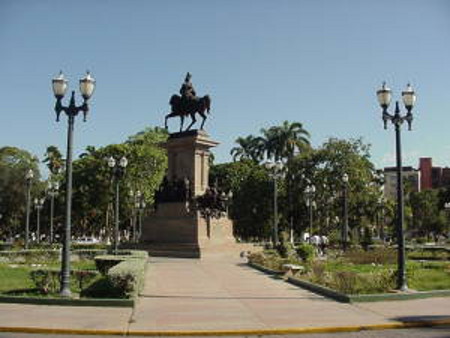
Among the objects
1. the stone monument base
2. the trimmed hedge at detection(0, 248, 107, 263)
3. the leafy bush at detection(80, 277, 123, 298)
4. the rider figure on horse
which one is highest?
the rider figure on horse

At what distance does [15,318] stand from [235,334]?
15.9ft

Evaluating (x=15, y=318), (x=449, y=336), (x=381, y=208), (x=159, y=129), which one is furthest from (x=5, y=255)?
(x=159, y=129)

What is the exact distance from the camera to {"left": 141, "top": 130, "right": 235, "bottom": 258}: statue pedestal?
35562 millimetres

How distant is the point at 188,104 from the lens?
134 feet

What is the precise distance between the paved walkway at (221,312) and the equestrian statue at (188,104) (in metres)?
22.4

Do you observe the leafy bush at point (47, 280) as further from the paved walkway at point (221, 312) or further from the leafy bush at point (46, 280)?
the paved walkway at point (221, 312)

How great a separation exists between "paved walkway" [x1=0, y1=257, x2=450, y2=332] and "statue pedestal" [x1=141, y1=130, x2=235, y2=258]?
15956 mm

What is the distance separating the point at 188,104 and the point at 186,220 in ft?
29.6

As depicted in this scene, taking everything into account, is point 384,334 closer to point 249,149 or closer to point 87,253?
point 87,253

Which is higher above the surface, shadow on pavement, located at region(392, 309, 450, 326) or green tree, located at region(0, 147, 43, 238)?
green tree, located at region(0, 147, 43, 238)

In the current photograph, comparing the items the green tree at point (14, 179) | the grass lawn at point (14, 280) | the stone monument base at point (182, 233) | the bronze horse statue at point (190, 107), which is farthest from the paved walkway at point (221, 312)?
the green tree at point (14, 179)

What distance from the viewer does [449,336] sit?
1098 cm

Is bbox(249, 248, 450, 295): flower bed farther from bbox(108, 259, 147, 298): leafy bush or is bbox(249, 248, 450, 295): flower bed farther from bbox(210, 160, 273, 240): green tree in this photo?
bbox(210, 160, 273, 240): green tree

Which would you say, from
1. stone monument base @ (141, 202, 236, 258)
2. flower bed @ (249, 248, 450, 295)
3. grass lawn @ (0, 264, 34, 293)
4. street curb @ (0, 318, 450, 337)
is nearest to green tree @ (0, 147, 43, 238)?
stone monument base @ (141, 202, 236, 258)
